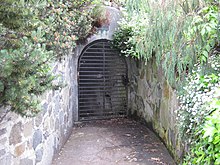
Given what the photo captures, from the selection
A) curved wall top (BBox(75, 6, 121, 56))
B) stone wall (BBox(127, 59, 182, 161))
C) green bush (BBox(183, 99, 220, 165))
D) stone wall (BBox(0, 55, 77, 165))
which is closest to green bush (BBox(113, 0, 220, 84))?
green bush (BBox(183, 99, 220, 165))

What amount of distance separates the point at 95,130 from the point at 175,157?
1.79 metres

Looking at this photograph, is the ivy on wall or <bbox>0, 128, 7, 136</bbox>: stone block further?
<bbox>0, 128, 7, 136</bbox>: stone block

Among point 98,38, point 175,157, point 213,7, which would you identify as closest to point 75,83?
point 98,38

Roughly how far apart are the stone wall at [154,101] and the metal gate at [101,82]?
0.80 ft

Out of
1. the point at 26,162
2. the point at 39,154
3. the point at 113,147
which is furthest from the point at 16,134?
the point at 113,147

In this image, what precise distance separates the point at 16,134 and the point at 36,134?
1.39 ft

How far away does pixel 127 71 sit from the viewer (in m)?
5.14

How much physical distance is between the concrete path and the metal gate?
568 millimetres

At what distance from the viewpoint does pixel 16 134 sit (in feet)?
5.88

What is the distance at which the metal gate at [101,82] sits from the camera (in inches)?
189

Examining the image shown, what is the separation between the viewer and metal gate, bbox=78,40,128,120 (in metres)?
4.81

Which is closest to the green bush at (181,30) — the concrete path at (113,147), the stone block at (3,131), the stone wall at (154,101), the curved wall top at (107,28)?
the stone wall at (154,101)

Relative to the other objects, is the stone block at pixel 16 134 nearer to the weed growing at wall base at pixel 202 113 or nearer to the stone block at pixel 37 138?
the stone block at pixel 37 138

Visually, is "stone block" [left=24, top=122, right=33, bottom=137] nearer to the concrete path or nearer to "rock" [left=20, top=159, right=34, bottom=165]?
"rock" [left=20, top=159, right=34, bottom=165]
